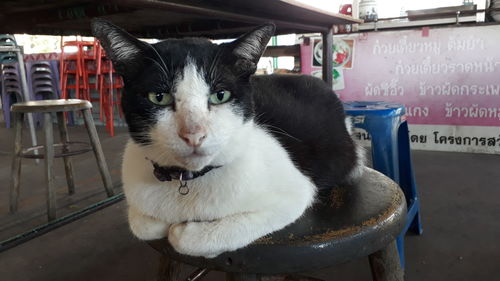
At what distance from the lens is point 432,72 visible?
2740 mm

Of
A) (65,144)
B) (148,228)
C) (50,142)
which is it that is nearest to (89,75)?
(65,144)

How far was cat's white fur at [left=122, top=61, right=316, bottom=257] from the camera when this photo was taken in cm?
54

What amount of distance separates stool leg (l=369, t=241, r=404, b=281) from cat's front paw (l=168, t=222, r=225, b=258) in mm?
383

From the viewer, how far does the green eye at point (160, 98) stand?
1.85ft

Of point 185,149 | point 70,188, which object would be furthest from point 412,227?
point 70,188

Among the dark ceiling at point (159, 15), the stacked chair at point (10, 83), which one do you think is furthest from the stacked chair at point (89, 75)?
the dark ceiling at point (159, 15)

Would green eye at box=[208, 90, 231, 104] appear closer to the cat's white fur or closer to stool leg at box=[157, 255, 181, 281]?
the cat's white fur

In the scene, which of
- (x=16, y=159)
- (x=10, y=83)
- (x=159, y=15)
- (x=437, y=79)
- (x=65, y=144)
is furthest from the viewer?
(x=10, y=83)

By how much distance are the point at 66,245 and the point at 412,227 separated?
1526mm

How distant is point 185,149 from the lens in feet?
1.71

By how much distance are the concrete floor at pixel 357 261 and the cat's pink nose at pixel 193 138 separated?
94cm

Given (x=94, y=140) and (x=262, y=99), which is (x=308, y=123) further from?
(x=94, y=140)

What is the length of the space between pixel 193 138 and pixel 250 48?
0.73ft

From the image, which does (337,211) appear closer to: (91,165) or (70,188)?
(70,188)
